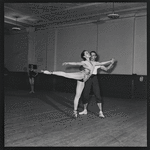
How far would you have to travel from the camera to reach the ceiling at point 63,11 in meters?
7.26

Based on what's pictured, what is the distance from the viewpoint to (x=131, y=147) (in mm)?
2590

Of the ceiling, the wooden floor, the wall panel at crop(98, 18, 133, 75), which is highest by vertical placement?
the ceiling

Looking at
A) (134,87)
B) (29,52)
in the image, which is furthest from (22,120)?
(29,52)

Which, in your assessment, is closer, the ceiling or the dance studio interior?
the dance studio interior

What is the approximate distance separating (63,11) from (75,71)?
290 cm

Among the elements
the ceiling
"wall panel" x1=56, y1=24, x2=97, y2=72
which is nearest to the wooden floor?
the ceiling

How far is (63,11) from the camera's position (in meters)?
8.13

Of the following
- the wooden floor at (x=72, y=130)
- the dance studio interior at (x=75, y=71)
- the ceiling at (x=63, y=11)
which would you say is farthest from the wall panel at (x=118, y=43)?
the wooden floor at (x=72, y=130)

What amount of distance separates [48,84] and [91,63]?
654 cm

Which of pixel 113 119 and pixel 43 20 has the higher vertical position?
pixel 43 20

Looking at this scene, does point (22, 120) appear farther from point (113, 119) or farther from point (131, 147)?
point (131, 147)

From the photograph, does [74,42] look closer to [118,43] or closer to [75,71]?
[75,71]

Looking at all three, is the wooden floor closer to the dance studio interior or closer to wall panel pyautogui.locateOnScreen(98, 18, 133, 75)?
the dance studio interior

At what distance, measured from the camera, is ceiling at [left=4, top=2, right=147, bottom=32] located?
7258 millimetres
